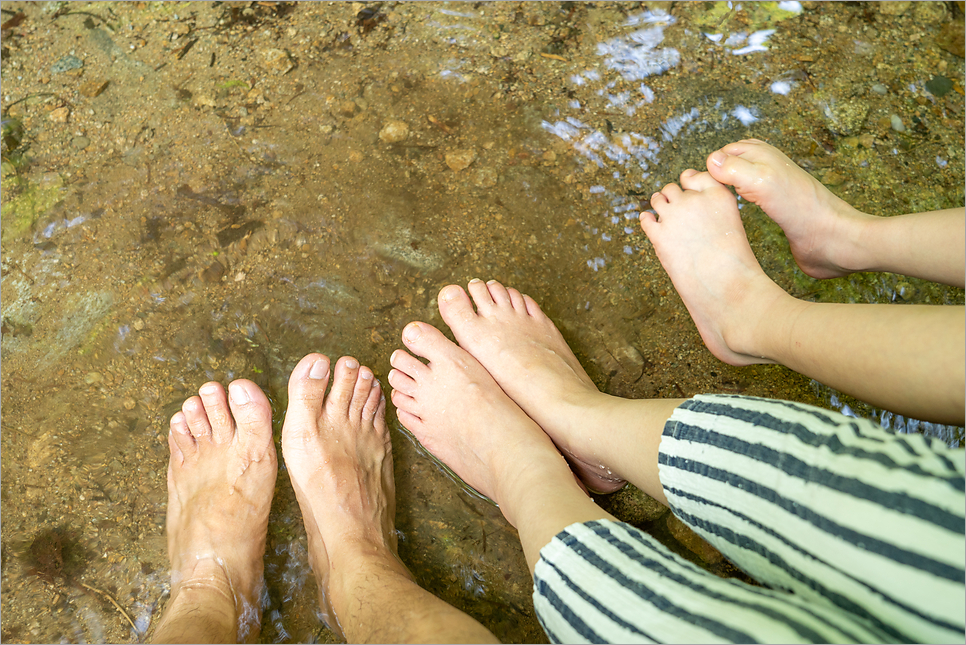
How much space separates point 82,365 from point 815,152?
2.13 meters

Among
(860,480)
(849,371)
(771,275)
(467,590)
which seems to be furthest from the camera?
(771,275)

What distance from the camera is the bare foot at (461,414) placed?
4.50 ft

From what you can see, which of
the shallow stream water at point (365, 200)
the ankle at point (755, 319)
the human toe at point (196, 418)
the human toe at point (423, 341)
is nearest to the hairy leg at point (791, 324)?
the ankle at point (755, 319)

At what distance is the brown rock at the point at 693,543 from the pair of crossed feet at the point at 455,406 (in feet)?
0.64

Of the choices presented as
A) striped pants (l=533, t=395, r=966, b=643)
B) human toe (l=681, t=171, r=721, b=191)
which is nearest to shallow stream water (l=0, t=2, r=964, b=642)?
human toe (l=681, t=171, r=721, b=191)

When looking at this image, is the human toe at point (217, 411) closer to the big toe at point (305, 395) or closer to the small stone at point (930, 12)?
the big toe at point (305, 395)

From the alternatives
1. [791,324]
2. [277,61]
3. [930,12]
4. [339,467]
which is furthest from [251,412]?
[930,12]

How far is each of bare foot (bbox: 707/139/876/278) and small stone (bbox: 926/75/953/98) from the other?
2.19 ft

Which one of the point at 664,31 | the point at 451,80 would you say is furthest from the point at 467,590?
the point at 664,31

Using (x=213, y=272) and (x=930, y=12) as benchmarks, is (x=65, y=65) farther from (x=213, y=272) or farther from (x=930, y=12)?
(x=930, y=12)

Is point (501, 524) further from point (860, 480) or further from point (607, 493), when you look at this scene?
point (860, 480)

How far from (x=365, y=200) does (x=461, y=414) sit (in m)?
0.66

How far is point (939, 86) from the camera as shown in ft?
5.61

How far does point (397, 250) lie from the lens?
1610 millimetres
